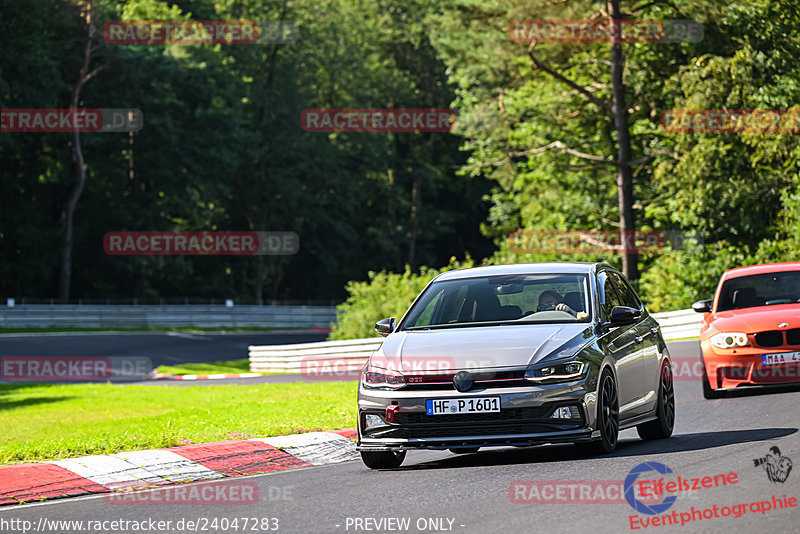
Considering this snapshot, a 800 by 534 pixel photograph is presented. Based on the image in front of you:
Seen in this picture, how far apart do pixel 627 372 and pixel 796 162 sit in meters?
25.2

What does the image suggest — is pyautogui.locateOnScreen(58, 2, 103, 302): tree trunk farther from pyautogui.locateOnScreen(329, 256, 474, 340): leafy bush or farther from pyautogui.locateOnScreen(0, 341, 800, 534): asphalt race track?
pyautogui.locateOnScreen(0, 341, 800, 534): asphalt race track

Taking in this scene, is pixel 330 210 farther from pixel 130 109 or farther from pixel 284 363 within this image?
pixel 284 363

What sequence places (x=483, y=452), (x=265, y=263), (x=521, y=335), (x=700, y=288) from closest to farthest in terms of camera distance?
(x=521, y=335)
(x=483, y=452)
(x=700, y=288)
(x=265, y=263)

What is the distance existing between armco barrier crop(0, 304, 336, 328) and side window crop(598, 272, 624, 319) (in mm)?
44154

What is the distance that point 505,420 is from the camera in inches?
376

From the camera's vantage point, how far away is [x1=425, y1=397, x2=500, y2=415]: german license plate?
31.4 ft

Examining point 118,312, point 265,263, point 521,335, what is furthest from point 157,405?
point 265,263

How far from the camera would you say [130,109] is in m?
63.7

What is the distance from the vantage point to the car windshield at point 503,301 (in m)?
10.8

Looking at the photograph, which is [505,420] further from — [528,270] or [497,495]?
[528,270]

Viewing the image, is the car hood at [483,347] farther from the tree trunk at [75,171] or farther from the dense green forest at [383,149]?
the tree trunk at [75,171]

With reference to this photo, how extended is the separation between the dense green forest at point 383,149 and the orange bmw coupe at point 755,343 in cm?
1845

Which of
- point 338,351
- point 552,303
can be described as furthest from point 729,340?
point 338,351

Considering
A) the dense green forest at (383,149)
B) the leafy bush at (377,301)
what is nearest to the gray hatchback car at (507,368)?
the dense green forest at (383,149)
